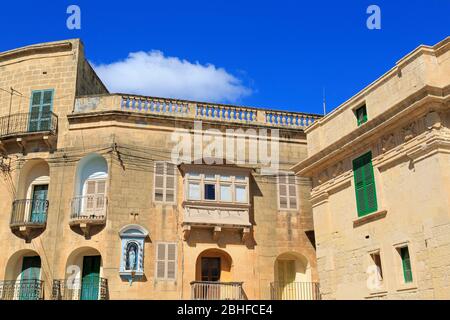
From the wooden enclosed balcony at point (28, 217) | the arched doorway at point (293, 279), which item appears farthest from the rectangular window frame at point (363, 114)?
the wooden enclosed balcony at point (28, 217)

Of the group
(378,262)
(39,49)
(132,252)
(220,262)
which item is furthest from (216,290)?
(39,49)

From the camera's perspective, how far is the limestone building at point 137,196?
20641mm

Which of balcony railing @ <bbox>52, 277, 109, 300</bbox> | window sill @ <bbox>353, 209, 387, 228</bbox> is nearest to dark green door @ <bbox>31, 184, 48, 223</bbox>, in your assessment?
balcony railing @ <bbox>52, 277, 109, 300</bbox>

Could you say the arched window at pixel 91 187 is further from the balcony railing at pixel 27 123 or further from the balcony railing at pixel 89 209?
the balcony railing at pixel 27 123

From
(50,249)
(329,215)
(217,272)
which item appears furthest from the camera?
(217,272)

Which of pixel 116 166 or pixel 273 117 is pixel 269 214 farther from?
pixel 116 166

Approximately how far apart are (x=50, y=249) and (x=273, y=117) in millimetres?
11195

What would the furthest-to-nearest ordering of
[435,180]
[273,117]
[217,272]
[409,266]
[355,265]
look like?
[273,117] < [217,272] < [355,265] < [409,266] < [435,180]

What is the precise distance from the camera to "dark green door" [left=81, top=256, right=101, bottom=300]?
20.7m

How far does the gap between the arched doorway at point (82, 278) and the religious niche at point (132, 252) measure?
3.13ft

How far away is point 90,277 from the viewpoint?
21.3 metres

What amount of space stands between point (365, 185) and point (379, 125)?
194 cm
